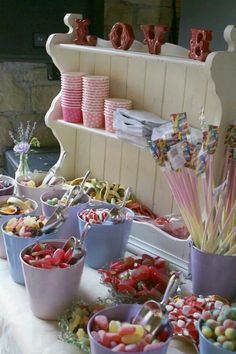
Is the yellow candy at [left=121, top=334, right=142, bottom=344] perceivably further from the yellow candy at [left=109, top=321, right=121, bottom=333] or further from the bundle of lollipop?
the bundle of lollipop

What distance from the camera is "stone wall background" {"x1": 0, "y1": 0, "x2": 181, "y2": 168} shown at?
2312 mm

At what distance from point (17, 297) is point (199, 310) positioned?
0.42 metres

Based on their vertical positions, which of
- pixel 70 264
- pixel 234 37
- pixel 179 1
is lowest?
pixel 70 264

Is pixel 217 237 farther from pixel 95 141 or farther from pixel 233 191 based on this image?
pixel 95 141

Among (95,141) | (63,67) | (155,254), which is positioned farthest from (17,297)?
(63,67)

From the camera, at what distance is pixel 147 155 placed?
4.55ft

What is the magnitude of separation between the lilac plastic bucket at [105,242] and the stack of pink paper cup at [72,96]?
1.27 ft

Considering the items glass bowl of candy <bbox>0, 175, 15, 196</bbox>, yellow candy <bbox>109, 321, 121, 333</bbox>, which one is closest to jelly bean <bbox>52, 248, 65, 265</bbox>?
yellow candy <bbox>109, 321, 121, 333</bbox>

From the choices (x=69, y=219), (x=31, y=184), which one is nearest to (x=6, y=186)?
(x=31, y=184)

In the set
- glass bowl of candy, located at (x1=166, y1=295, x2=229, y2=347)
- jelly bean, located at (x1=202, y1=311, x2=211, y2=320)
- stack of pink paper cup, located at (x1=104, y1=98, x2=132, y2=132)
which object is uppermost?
stack of pink paper cup, located at (x1=104, y1=98, x2=132, y2=132)

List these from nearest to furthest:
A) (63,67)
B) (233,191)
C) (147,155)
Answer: (233,191)
(147,155)
(63,67)

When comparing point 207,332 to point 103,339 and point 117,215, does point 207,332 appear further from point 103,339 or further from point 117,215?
point 117,215

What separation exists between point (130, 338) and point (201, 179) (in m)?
0.41

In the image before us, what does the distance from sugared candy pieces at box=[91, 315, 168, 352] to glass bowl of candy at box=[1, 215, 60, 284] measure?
0.35 meters
